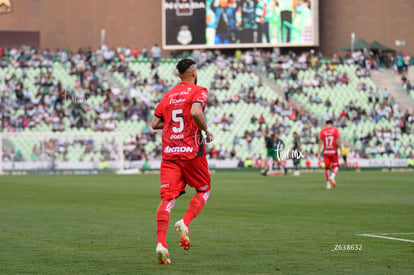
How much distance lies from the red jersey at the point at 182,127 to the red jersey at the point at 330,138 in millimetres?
19758

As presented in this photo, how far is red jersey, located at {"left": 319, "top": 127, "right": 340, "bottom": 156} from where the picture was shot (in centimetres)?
3106

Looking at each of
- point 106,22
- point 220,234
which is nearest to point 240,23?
point 106,22

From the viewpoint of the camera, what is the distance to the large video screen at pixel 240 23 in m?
65.5

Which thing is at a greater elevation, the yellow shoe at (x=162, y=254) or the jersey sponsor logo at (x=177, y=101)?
the jersey sponsor logo at (x=177, y=101)

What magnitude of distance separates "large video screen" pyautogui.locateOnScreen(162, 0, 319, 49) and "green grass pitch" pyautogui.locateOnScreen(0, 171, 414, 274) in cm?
3829

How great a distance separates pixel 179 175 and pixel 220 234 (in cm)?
368

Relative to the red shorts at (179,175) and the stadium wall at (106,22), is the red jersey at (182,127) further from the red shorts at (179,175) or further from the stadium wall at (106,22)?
the stadium wall at (106,22)

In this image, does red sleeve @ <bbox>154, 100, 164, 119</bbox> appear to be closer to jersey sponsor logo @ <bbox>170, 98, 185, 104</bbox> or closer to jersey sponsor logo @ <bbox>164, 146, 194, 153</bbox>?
jersey sponsor logo @ <bbox>170, 98, 185, 104</bbox>

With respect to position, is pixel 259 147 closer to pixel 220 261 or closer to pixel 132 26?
pixel 132 26

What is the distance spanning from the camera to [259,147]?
2212 inches

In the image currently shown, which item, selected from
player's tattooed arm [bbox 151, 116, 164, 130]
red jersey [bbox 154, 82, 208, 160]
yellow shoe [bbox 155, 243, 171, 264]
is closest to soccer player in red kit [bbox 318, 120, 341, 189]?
player's tattooed arm [bbox 151, 116, 164, 130]

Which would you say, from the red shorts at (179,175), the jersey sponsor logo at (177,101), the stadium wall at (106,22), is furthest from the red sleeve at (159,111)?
the stadium wall at (106,22)

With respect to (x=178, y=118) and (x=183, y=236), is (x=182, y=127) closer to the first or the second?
(x=178, y=118)

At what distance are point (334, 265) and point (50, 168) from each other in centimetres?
4187
